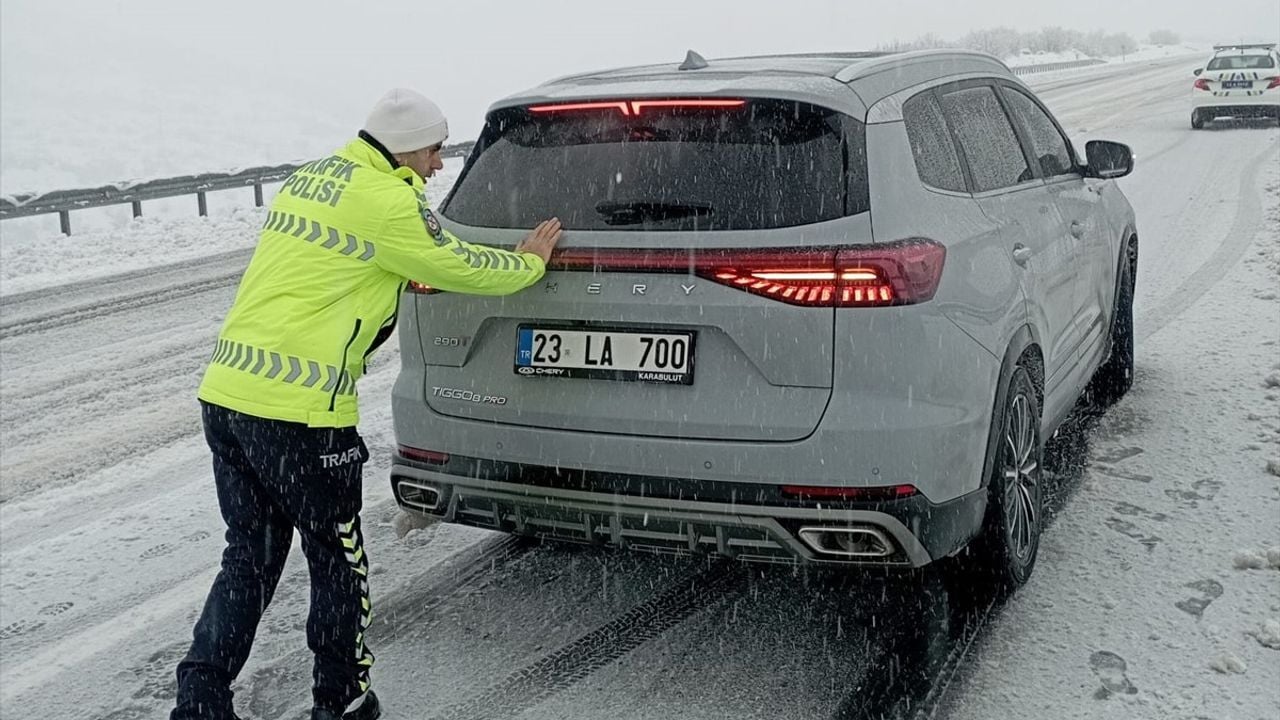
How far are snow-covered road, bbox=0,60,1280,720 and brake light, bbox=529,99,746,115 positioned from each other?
5.52 ft

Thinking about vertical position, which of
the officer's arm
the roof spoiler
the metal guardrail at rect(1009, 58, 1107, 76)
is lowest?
the officer's arm

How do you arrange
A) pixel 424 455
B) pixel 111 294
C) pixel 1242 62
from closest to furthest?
pixel 424 455, pixel 111 294, pixel 1242 62

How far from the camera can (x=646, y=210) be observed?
3.49 m

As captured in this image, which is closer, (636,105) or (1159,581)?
(636,105)

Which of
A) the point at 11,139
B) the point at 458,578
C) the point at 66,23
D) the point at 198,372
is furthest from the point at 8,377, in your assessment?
the point at 66,23

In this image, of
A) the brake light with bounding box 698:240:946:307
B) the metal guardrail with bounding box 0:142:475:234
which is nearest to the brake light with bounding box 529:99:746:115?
the brake light with bounding box 698:240:946:307

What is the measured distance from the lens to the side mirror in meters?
5.24

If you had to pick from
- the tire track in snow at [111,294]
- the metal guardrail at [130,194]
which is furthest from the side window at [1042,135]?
the metal guardrail at [130,194]

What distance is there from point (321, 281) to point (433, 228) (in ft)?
1.10

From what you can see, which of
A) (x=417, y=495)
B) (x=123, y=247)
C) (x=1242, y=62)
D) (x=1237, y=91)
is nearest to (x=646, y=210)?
(x=417, y=495)

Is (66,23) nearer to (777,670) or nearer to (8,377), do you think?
(8,377)

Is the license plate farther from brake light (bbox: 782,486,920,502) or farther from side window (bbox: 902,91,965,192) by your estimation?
side window (bbox: 902,91,965,192)

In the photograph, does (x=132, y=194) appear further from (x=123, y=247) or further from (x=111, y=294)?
(x=111, y=294)

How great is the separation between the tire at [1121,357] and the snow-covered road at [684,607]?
13cm
